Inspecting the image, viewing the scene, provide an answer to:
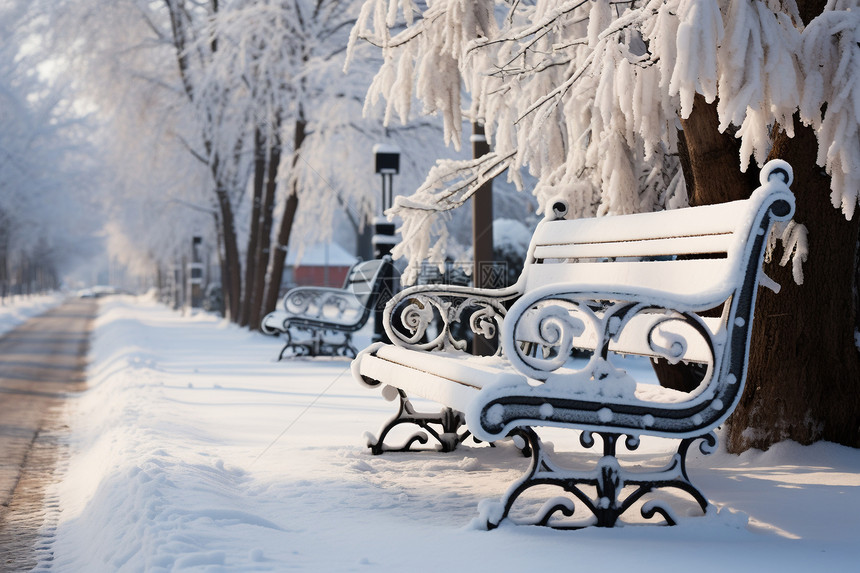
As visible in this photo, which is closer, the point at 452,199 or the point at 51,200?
the point at 452,199

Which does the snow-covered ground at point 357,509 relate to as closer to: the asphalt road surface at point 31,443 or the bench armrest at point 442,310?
the asphalt road surface at point 31,443

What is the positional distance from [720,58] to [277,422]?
3746mm

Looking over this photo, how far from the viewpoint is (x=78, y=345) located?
699 inches

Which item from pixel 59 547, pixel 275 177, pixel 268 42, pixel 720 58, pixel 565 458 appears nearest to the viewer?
pixel 720 58

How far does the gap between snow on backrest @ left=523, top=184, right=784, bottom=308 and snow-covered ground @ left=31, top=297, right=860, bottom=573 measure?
0.77 meters

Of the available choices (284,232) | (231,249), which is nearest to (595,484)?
(284,232)

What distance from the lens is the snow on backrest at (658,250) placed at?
2.93 m

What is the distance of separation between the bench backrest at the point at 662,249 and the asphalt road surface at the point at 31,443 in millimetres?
2194

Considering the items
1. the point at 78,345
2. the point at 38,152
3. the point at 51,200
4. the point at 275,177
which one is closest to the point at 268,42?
the point at 275,177

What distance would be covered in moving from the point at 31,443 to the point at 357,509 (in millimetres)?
3611

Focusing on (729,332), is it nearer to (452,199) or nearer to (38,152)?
(452,199)

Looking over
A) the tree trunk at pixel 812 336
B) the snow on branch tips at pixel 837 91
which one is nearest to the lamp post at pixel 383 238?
the tree trunk at pixel 812 336

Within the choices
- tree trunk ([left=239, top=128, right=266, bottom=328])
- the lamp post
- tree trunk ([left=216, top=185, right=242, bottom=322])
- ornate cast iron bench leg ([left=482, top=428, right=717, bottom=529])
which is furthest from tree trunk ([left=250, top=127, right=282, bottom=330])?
ornate cast iron bench leg ([left=482, top=428, right=717, bottom=529])

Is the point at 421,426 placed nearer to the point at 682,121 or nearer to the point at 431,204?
the point at 431,204
